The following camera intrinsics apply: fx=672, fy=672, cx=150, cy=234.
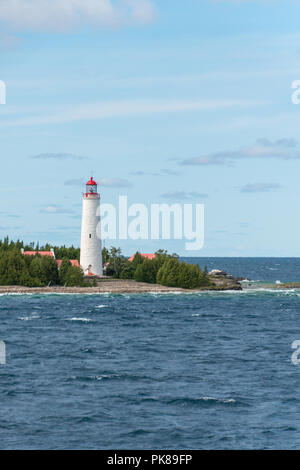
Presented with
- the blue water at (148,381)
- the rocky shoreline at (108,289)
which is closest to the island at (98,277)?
the rocky shoreline at (108,289)

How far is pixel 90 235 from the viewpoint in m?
111

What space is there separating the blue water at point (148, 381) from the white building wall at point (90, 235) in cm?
3028

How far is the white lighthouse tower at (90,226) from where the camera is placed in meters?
110

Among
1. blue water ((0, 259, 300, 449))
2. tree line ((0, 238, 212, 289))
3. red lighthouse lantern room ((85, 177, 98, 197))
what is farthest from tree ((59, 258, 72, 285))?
blue water ((0, 259, 300, 449))

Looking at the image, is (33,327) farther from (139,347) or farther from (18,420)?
(18,420)

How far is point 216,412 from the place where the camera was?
35.8m

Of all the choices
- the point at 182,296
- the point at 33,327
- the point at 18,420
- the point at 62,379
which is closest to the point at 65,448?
the point at 18,420

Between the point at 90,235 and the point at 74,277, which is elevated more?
the point at 90,235

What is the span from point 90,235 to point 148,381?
69.5 meters

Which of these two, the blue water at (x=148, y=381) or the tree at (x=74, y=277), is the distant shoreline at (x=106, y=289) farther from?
the blue water at (x=148, y=381)

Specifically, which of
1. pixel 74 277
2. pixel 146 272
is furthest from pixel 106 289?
pixel 146 272

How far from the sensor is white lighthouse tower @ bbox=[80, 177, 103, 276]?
4340 inches

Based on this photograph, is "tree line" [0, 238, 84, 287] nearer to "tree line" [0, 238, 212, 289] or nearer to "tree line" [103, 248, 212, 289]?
"tree line" [0, 238, 212, 289]

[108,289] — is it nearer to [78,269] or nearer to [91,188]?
[78,269]
